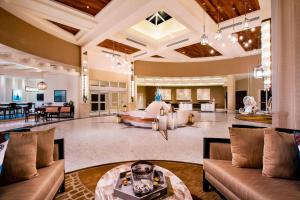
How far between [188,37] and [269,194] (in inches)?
320

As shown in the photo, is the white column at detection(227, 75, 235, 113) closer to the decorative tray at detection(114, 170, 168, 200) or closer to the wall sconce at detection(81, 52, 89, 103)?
the wall sconce at detection(81, 52, 89, 103)

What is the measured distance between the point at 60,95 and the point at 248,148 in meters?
12.8

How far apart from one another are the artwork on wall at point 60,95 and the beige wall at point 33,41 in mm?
3200

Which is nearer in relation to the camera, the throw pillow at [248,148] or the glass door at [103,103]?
the throw pillow at [248,148]

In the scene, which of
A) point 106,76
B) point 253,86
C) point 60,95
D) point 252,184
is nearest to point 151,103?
point 106,76

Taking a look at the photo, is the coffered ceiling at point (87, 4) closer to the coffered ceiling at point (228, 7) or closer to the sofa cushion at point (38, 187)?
the coffered ceiling at point (228, 7)

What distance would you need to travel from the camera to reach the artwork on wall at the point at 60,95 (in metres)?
12.0

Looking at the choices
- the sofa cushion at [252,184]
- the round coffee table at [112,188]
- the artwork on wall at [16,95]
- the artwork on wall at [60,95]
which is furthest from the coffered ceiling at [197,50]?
the artwork on wall at [16,95]

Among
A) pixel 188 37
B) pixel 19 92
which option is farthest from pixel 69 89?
pixel 188 37

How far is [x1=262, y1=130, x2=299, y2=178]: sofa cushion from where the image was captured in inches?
66.3

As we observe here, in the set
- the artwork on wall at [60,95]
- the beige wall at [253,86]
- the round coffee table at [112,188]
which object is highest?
the beige wall at [253,86]

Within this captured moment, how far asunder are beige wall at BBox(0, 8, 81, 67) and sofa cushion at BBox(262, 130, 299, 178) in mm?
7547

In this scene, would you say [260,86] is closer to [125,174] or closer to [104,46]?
[104,46]

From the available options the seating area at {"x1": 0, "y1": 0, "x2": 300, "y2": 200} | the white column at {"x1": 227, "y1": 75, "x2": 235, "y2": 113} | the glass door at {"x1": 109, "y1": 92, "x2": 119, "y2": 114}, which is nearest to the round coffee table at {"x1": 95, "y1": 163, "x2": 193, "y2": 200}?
the seating area at {"x1": 0, "y1": 0, "x2": 300, "y2": 200}
